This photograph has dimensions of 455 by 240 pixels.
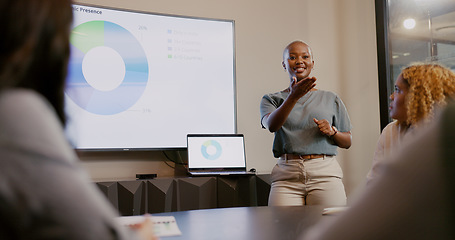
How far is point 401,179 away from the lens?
21.8 inches

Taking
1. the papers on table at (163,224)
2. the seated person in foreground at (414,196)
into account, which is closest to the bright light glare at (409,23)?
the papers on table at (163,224)

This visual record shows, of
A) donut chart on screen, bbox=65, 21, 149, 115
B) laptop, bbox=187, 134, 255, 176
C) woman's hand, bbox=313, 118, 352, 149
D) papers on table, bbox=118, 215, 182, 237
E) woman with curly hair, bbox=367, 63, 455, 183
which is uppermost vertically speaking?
donut chart on screen, bbox=65, 21, 149, 115

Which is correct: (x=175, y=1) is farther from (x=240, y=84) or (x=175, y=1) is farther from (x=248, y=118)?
(x=248, y=118)

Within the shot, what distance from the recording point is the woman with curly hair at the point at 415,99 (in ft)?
6.54

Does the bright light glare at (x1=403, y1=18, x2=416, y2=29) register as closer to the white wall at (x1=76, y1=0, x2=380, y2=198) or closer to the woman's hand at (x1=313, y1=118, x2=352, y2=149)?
the white wall at (x1=76, y1=0, x2=380, y2=198)

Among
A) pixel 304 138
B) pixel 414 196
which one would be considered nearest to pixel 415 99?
pixel 304 138

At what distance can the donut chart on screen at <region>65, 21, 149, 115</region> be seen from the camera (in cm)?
309

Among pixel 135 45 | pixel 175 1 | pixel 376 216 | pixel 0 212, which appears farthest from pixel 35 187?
pixel 175 1

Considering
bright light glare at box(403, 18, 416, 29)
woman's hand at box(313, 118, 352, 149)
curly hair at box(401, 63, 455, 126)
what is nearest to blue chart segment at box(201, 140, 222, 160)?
woman's hand at box(313, 118, 352, 149)

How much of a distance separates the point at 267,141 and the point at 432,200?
11.0ft

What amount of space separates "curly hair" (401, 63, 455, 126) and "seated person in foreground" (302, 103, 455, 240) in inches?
61.9

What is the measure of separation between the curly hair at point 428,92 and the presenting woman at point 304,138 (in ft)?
1.76

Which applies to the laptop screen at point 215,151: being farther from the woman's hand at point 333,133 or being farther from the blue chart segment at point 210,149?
the woman's hand at point 333,133

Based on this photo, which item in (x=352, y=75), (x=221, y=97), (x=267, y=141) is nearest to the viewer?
(x=221, y=97)
